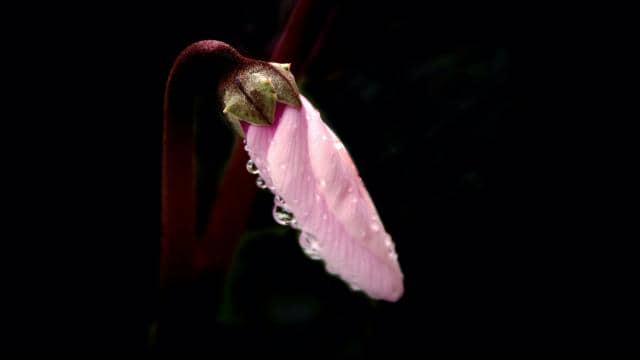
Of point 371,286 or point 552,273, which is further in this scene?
point 552,273

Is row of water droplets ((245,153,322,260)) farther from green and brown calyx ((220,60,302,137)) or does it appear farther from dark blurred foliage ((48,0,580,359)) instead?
dark blurred foliage ((48,0,580,359))

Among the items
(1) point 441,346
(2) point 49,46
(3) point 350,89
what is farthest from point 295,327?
(2) point 49,46

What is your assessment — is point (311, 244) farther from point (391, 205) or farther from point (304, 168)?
point (391, 205)

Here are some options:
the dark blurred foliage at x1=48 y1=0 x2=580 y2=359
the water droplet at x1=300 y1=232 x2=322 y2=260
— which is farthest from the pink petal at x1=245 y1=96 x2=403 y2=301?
the dark blurred foliage at x1=48 y1=0 x2=580 y2=359

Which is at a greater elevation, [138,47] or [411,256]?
[138,47]

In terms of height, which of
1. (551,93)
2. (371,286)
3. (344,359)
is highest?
(551,93)

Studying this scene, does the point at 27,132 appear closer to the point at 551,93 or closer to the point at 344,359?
the point at 344,359

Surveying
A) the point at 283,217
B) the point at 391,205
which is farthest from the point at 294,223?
the point at 391,205
